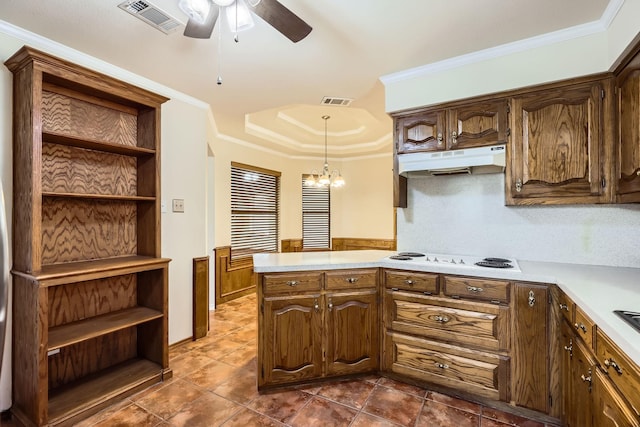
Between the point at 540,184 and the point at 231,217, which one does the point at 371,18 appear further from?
the point at 231,217

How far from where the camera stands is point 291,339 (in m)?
2.29

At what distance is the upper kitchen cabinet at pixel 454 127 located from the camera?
2.41 metres

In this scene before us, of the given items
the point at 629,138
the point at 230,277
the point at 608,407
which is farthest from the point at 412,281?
the point at 230,277

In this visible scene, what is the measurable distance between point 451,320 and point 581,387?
0.76 m

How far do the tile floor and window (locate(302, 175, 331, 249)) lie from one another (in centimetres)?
361

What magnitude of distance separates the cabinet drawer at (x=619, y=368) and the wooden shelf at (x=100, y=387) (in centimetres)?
275

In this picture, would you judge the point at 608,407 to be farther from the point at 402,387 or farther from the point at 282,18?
the point at 282,18

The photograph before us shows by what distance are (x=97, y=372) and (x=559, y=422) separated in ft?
Answer: 10.5

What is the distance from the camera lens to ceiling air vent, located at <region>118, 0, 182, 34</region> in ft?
6.07

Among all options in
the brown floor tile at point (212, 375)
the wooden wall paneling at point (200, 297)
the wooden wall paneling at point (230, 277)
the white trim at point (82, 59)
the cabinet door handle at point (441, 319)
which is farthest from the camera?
the wooden wall paneling at point (230, 277)

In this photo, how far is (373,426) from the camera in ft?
6.33

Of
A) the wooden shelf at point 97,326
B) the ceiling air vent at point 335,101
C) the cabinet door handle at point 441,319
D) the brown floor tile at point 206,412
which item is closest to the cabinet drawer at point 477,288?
the cabinet door handle at point 441,319

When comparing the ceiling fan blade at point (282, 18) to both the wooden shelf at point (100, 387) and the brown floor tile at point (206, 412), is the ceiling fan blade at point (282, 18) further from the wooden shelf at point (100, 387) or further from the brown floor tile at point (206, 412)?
the wooden shelf at point (100, 387)

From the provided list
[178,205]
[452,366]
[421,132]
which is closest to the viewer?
[452,366]
